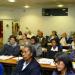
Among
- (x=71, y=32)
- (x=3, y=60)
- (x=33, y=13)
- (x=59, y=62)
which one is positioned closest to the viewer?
(x=59, y=62)

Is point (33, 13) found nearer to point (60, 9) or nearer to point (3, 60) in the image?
point (60, 9)

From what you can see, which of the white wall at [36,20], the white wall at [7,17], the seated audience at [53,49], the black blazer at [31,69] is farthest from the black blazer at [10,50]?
the white wall at [7,17]

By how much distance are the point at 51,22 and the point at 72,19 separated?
1182 millimetres

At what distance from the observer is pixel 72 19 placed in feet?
35.7

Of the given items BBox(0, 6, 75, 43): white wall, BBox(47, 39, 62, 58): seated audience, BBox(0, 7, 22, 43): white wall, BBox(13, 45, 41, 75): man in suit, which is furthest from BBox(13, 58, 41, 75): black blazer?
BBox(0, 7, 22, 43): white wall

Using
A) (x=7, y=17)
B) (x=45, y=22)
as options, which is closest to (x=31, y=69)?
(x=45, y=22)

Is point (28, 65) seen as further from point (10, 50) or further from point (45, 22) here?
point (45, 22)

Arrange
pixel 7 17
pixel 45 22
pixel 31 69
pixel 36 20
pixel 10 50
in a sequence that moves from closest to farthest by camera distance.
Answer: pixel 31 69 → pixel 10 50 → pixel 45 22 → pixel 36 20 → pixel 7 17

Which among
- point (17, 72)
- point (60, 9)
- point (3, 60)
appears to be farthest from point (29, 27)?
point (17, 72)

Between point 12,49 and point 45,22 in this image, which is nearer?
point 12,49

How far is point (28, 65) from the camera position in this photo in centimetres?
297

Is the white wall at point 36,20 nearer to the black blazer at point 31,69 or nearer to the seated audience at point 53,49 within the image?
the seated audience at point 53,49

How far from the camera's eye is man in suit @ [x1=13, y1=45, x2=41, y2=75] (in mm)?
2896

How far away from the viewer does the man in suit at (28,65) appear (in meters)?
2.90
